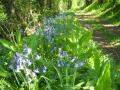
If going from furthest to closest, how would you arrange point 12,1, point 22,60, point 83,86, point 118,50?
point 118,50
point 12,1
point 83,86
point 22,60

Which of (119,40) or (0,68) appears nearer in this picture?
(0,68)

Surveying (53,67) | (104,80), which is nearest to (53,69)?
(53,67)

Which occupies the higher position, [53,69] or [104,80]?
[104,80]

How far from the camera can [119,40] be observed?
12953mm

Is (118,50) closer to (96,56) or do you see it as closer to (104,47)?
(104,47)

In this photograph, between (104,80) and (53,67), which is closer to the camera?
(104,80)

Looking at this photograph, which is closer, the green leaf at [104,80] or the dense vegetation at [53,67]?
the green leaf at [104,80]

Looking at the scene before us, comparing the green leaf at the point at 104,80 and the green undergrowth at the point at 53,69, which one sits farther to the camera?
the green undergrowth at the point at 53,69

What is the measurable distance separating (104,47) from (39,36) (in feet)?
16.5

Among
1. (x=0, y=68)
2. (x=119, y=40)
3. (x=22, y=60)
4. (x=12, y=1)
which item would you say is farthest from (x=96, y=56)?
(x=119, y=40)

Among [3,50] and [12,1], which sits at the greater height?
[12,1]

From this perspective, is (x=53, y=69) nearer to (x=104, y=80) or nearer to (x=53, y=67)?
(x=53, y=67)

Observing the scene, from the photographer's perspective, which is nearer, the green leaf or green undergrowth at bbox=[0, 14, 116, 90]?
the green leaf

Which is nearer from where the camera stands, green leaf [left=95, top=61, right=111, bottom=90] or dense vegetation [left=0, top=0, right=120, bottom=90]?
green leaf [left=95, top=61, right=111, bottom=90]
